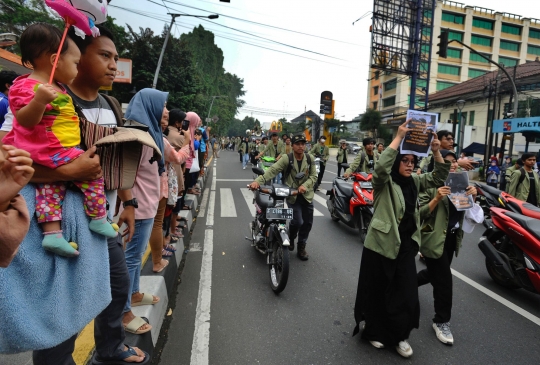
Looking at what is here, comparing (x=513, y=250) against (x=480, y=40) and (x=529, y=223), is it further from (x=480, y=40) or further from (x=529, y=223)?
(x=480, y=40)

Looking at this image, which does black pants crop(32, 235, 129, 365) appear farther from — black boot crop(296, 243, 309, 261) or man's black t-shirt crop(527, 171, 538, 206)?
man's black t-shirt crop(527, 171, 538, 206)

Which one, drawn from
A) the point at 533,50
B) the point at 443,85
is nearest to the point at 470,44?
the point at 443,85

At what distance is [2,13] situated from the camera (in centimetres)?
2491

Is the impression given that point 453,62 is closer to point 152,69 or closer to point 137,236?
point 152,69

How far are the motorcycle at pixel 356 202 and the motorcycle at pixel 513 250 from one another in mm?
1774

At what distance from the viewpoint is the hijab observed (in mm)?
2322

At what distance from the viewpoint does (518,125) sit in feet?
44.9

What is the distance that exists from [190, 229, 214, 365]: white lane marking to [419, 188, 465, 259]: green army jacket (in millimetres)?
2130

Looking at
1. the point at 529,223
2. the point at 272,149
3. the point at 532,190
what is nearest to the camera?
the point at 529,223

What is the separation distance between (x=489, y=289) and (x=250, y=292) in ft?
9.62

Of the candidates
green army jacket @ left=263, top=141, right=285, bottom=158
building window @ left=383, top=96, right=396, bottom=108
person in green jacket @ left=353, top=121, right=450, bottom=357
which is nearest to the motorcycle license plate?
person in green jacket @ left=353, top=121, right=450, bottom=357

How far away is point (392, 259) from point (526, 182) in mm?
4592

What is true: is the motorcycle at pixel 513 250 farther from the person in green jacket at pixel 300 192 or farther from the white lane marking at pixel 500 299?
the person in green jacket at pixel 300 192

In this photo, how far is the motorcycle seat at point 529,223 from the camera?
3324mm
